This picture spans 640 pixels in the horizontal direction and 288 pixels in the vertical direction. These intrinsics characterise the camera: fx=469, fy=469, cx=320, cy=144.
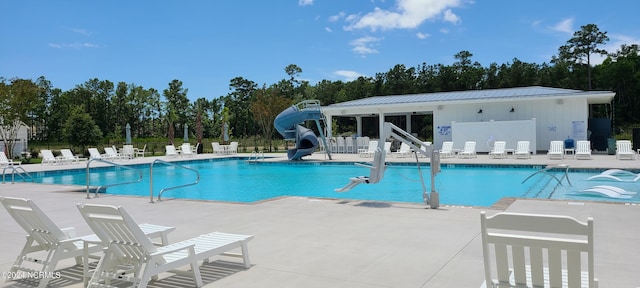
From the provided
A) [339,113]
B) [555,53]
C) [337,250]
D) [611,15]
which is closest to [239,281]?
[337,250]

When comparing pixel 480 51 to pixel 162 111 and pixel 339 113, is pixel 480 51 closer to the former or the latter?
pixel 339 113

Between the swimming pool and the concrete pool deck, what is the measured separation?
283 cm

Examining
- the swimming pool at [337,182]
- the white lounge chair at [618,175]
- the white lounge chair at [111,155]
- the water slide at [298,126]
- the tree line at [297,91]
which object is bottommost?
the swimming pool at [337,182]

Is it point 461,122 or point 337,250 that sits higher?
point 461,122

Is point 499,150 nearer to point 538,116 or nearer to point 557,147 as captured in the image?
point 557,147

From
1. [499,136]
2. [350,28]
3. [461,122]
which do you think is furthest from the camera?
[350,28]

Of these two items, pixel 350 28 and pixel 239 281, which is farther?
pixel 350 28

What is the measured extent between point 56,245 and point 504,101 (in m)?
20.8

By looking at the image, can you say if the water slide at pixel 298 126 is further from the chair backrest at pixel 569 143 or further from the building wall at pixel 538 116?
the chair backrest at pixel 569 143

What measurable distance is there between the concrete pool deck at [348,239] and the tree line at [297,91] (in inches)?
958

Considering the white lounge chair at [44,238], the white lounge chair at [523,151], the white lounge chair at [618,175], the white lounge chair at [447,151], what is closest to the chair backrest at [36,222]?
the white lounge chair at [44,238]

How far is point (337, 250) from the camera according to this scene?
4.82 m

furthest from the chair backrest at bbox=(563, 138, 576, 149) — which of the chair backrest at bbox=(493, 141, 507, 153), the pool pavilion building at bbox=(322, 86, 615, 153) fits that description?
the chair backrest at bbox=(493, 141, 507, 153)

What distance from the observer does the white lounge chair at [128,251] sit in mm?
3381
